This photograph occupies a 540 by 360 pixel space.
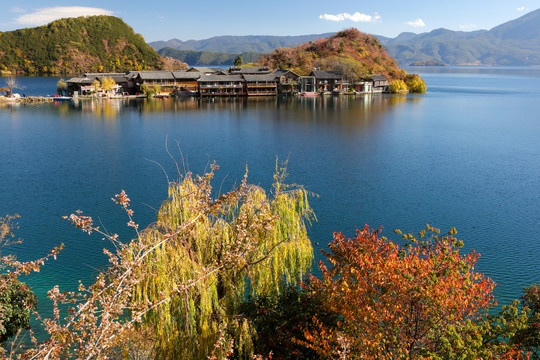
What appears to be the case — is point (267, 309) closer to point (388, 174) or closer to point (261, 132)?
point (388, 174)

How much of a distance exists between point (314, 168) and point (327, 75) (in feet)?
272

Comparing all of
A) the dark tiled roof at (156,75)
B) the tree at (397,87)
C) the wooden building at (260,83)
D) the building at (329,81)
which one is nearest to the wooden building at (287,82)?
the wooden building at (260,83)

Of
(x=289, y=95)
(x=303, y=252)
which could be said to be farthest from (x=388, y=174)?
(x=289, y=95)

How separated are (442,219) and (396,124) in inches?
1623

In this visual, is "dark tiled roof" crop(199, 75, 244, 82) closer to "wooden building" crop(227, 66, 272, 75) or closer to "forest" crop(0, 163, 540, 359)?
"wooden building" crop(227, 66, 272, 75)

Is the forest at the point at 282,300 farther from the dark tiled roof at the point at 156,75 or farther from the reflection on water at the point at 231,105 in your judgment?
the dark tiled roof at the point at 156,75

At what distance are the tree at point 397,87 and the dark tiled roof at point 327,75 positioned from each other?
56.4ft

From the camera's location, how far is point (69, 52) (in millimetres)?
185375

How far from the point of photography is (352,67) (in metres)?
118

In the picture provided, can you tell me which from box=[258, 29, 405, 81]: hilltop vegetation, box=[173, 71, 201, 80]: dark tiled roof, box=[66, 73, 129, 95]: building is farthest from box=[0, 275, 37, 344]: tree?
box=[258, 29, 405, 81]: hilltop vegetation

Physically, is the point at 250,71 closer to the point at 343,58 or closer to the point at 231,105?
the point at 231,105

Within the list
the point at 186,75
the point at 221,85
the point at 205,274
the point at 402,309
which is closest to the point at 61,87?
the point at 186,75

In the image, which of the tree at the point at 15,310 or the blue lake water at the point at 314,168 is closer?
the tree at the point at 15,310

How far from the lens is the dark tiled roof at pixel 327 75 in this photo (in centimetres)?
11314
